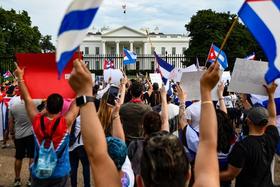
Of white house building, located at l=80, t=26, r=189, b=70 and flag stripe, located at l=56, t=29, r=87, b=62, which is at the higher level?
white house building, located at l=80, t=26, r=189, b=70

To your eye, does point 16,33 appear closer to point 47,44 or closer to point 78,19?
point 47,44

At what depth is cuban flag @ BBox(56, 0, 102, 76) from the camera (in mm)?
2350

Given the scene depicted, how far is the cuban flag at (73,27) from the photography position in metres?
2.35

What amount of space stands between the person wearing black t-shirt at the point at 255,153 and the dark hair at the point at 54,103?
1762 mm

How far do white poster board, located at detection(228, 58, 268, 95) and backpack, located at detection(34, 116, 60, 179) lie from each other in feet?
5.78

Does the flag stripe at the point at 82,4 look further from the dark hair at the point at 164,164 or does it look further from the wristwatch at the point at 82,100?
the dark hair at the point at 164,164

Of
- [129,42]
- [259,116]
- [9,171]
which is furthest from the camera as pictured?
[129,42]

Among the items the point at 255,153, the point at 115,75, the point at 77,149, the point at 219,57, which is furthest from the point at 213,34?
the point at 255,153

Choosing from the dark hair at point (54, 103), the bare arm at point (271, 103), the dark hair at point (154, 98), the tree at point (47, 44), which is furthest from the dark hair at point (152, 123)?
the tree at point (47, 44)

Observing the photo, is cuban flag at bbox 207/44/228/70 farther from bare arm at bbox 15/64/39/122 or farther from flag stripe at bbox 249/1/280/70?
flag stripe at bbox 249/1/280/70

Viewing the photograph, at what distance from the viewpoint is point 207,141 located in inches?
87.4

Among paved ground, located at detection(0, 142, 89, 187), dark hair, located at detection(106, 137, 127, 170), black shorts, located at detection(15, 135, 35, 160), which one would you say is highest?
dark hair, located at detection(106, 137, 127, 170)

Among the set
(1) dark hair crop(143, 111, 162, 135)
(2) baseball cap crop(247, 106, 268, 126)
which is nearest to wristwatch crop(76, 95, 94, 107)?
(1) dark hair crop(143, 111, 162, 135)

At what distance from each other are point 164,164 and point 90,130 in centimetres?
53
